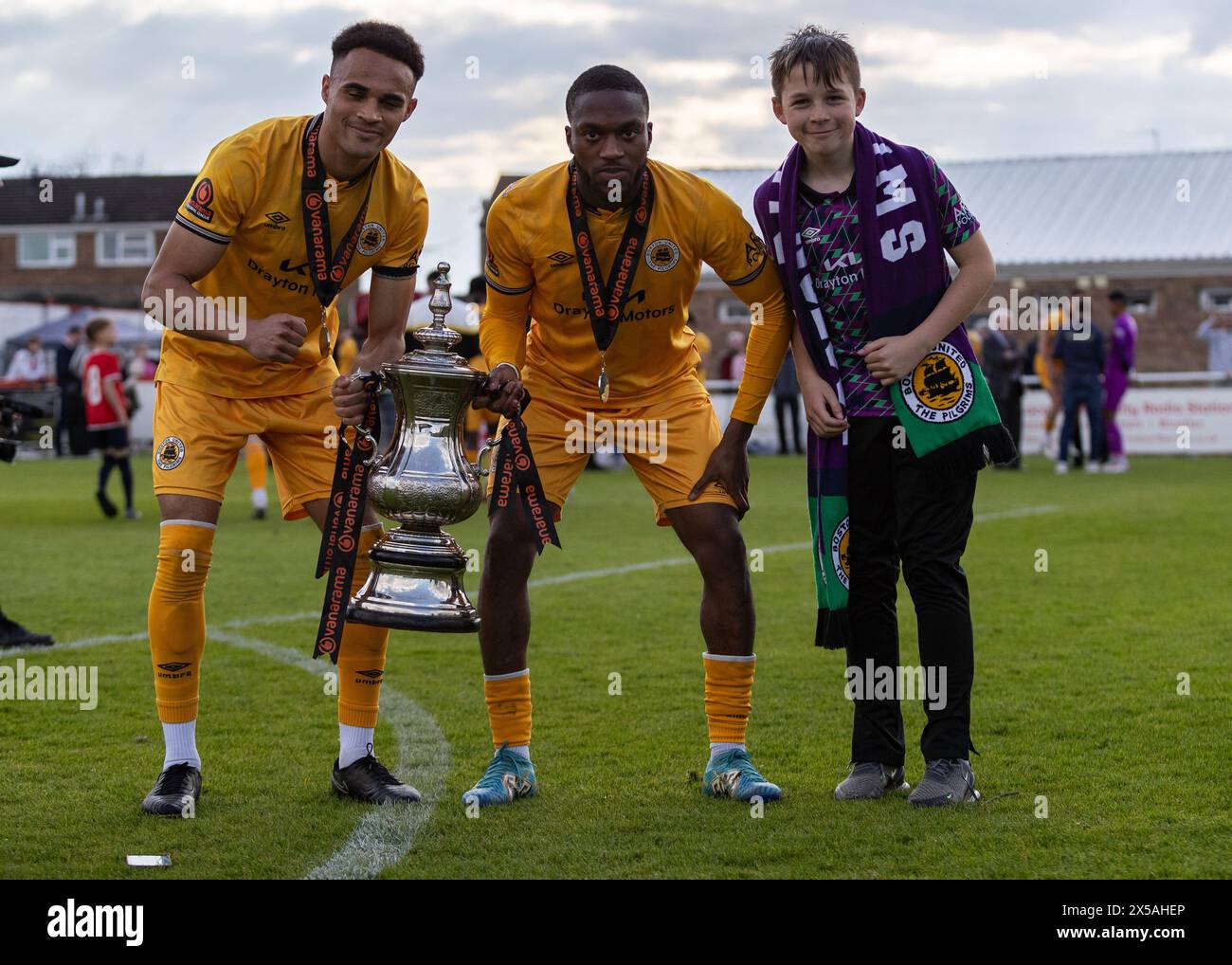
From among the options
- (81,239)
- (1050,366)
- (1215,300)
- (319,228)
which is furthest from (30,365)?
(81,239)

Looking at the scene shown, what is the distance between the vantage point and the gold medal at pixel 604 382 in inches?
196

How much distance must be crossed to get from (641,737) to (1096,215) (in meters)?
32.4

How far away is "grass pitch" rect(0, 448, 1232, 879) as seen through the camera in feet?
13.6

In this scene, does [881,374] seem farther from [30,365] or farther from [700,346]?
[30,365]

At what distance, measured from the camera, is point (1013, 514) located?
14367 mm

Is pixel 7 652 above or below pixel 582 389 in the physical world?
below

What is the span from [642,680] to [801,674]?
717 mm

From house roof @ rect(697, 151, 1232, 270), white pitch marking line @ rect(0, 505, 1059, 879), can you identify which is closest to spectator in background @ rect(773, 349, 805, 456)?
house roof @ rect(697, 151, 1232, 270)

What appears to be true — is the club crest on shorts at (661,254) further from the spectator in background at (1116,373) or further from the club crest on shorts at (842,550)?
the spectator in background at (1116,373)

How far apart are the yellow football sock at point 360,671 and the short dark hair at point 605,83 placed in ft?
4.92

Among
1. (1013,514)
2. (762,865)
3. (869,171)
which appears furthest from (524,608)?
(1013,514)

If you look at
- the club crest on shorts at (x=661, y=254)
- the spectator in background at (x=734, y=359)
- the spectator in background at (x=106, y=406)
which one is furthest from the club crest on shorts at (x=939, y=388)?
the spectator in background at (x=734, y=359)

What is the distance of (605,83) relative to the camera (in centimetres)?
453
